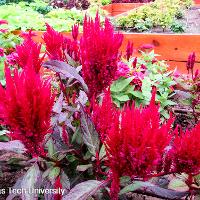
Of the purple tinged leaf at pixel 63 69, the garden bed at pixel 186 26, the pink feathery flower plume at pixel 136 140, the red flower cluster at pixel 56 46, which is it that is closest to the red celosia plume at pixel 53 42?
the red flower cluster at pixel 56 46

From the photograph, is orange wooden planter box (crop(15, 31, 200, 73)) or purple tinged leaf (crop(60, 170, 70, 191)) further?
orange wooden planter box (crop(15, 31, 200, 73))

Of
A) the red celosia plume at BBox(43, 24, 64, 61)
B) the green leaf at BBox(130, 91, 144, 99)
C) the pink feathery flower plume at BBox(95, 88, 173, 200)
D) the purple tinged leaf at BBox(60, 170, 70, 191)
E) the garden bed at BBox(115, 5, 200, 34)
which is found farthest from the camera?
the garden bed at BBox(115, 5, 200, 34)

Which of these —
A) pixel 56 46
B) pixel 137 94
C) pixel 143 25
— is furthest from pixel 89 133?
pixel 143 25

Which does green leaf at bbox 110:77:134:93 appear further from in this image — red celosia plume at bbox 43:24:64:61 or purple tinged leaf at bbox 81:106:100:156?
purple tinged leaf at bbox 81:106:100:156

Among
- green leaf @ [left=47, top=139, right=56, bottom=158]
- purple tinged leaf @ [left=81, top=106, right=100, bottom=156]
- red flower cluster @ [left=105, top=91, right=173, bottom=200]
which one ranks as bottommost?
green leaf @ [left=47, top=139, right=56, bottom=158]

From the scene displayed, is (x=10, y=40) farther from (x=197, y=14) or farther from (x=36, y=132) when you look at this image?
(x=197, y=14)

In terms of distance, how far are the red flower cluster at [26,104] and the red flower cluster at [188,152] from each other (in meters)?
0.37

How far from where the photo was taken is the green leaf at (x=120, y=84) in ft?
9.22

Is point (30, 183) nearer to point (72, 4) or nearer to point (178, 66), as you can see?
point (178, 66)

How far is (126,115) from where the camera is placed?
2.89 ft

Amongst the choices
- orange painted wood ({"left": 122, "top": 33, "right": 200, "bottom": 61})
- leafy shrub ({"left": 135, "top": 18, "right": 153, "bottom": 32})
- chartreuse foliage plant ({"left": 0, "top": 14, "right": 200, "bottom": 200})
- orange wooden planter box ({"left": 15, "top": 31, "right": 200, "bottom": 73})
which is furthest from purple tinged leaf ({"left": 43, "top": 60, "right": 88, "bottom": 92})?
leafy shrub ({"left": 135, "top": 18, "right": 153, "bottom": 32})

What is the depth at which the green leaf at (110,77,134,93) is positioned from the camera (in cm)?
281

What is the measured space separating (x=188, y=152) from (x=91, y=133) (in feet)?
1.11

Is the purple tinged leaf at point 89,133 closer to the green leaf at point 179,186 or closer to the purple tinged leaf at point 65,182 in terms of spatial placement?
the purple tinged leaf at point 65,182
